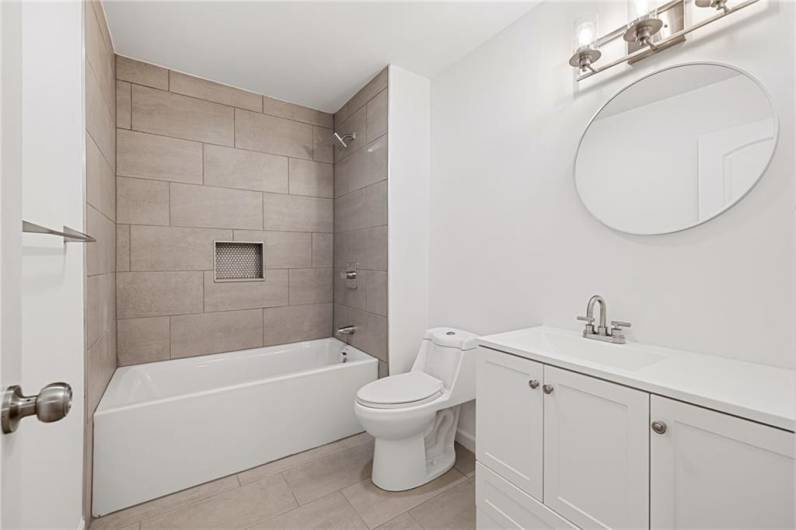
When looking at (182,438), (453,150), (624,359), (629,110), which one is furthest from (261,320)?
(629,110)

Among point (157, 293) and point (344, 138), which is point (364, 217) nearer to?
point (344, 138)

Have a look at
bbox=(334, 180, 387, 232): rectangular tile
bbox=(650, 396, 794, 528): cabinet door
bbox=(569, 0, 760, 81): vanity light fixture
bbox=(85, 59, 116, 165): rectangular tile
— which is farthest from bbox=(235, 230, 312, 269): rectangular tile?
bbox=(650, 396, 794, 528): cabinet door

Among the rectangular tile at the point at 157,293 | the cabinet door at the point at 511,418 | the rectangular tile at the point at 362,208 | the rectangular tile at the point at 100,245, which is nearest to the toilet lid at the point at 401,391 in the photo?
the cabinet door at the point at 511,418

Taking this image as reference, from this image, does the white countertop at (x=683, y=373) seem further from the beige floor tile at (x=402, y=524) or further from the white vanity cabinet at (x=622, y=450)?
the beige floor tile at (x=402, y=524)

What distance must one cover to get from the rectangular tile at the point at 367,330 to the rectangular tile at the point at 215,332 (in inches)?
26.8

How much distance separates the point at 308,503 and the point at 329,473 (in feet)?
0.81

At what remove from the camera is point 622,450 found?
107 centimetres

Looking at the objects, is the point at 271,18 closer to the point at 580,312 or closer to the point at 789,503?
the point at 580,312

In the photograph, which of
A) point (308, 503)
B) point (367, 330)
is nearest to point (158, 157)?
point (367, 330)

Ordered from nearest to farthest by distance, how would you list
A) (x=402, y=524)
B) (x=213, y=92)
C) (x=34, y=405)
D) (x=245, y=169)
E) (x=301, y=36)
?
(x=34, y=405), (x=402, y=524), (x=301, y=36), (x=213, y=92), (x=245, y=169)

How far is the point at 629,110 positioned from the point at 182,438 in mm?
2617

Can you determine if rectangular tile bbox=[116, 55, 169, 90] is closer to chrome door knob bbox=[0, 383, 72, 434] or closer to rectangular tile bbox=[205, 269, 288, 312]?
rectangular tile bbox=[205, 269, 288, 312]

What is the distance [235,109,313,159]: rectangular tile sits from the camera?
110 inches

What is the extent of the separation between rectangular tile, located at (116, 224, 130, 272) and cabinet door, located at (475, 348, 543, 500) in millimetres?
2342
